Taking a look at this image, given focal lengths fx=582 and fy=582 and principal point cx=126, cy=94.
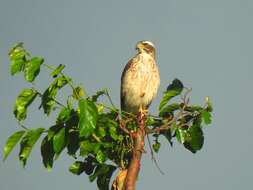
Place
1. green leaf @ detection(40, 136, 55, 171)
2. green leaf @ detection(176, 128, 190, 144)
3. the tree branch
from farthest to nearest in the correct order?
green leaf @ detection(176, 128, 190, 144) < green leaf @ detection(40, 136, 55, 171) < the tree branch

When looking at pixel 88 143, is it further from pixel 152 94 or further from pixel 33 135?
pixel 152 94

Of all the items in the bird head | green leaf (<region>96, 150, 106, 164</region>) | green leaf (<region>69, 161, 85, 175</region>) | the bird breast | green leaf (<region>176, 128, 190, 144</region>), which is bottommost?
green leaf (<region>69, 161, 85, 175</region>)

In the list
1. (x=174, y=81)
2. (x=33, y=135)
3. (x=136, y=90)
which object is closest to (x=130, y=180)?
(x=33, y=135)

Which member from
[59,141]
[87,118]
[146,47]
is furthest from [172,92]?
[146,47]

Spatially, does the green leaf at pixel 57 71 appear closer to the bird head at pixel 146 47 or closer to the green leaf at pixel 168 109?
the green leaf at pixel 168 109

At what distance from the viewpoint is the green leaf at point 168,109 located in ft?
22.4

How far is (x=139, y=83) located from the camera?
1249cm

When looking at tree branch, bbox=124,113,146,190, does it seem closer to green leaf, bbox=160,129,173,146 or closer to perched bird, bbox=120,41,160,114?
green leaf, bbox=160,129,173,146

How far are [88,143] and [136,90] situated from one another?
635 cm

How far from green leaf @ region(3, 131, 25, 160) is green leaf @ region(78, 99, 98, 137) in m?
0.93

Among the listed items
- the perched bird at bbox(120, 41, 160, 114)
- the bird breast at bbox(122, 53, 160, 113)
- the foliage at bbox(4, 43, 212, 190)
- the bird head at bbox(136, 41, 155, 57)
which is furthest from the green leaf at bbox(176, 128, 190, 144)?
the bird head at bbox(136, 41, 155, 57)

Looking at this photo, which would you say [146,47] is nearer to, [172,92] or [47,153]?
[172,92]

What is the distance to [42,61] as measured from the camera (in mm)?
6355

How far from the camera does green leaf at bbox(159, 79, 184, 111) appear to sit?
23.3 feet
